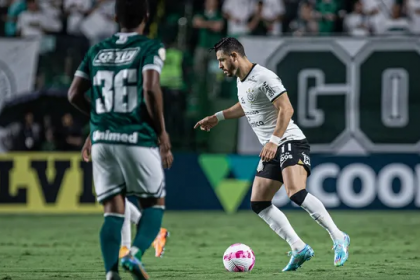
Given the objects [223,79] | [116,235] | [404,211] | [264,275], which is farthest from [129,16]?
[404,211]

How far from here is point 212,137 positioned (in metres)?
16.1

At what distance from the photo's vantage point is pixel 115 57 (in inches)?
250

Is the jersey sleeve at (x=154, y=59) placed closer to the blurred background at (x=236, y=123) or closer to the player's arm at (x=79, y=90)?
the player's arm at (x=79, y=90)

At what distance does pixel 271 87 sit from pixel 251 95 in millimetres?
304

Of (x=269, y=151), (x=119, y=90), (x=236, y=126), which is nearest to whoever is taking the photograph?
(x=119, y=90)

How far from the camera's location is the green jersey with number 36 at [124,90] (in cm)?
628

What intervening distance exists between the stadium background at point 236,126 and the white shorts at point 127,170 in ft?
30.5

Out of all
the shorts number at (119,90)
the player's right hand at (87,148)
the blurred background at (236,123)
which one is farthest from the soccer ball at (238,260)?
the blurred background at (236,123)

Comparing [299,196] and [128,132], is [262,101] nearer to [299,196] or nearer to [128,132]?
[299,196]

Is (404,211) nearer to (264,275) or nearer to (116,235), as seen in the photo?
(264,275)

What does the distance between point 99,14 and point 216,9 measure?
241 cm

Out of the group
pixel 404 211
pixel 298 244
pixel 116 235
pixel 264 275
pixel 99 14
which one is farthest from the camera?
pixel 99 14

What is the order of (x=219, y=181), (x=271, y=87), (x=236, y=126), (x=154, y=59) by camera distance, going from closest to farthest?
(x=154, y=59) < (x=271, y=87) < (x=236, y=126) < (x=219, y=181)

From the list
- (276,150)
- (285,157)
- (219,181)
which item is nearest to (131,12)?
Result: (276,150)
